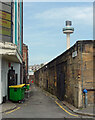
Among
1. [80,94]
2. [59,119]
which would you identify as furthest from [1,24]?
[59,119]

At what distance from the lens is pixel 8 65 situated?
17641mm

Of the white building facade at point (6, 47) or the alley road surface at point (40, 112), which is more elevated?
the white building facade at point (6, 47)

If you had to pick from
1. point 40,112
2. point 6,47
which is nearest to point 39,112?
point 40,112

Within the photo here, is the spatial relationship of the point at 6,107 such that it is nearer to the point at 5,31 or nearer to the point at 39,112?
the point at 39,112

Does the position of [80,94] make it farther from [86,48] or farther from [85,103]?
[86,48]

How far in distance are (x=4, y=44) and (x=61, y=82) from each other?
6153mm

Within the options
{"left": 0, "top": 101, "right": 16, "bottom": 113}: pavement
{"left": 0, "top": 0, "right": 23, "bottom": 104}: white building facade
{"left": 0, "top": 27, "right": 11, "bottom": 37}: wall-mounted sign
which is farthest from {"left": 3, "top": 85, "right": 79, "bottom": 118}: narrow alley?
{"left": 0, "top": 27, "right": 11, "bottom": 37}: wall-mounted sign

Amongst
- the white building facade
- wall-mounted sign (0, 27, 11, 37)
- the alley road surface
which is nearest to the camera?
the alley road surface

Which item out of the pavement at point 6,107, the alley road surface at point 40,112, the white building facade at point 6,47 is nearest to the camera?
the alley road surface at point 40,112

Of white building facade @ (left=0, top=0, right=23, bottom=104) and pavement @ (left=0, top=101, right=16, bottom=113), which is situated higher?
white building facade @ (left=0, top=0, right=23, bottom=104)

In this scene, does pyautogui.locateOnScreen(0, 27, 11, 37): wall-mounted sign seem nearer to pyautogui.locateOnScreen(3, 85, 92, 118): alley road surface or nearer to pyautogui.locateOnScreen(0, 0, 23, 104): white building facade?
pyautogui.locateOnScreen(0, 0, 23, 104): white building facade

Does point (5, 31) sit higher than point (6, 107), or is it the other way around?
point (5, 31)

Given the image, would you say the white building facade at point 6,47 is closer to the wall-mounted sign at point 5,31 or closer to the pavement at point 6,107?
the wall-mounted sign at point 5,31

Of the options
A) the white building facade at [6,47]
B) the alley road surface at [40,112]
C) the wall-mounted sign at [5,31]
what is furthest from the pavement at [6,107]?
the wall-mounted sign at [5,31]
